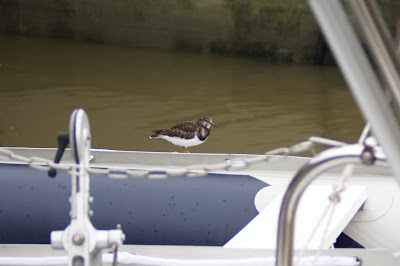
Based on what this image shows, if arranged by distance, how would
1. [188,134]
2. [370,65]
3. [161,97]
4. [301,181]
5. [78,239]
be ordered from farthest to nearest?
1. [161,97]
2. [188,134]
3. [78,239]
4. [301,181]
5. [370,65]

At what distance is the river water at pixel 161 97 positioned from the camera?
4.84 m

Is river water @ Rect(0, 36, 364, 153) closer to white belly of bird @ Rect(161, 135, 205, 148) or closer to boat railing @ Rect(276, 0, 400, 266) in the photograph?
white belly of bird @ Rect(161, 135, 205, 148)

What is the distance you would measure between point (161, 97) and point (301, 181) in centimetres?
553

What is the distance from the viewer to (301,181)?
2.14 ft

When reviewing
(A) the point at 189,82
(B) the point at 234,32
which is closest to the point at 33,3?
(B) the point at 234,32

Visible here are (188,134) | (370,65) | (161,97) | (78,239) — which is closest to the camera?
(370,65)

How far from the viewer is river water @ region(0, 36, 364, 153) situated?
15.9ft

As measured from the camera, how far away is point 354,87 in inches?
21.1

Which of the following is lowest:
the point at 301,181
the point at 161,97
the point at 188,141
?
the point at 301,181

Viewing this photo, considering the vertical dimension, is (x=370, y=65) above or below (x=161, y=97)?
below

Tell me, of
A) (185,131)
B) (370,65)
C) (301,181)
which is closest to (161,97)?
(185,131)

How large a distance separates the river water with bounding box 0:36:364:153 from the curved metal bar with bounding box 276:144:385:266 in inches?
147

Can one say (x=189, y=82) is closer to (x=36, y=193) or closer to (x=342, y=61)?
(x=36, y=193)

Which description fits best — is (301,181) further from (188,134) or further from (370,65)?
(188,134)
